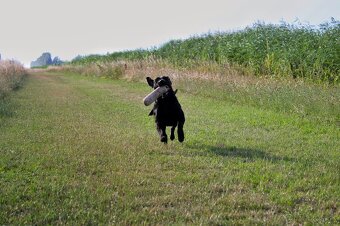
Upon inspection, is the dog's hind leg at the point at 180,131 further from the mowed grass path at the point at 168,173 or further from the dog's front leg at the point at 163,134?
the dog's front leg at the point at 163,134

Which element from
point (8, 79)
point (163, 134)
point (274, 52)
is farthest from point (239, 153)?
point (8, 79)

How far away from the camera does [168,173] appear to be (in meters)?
5.42

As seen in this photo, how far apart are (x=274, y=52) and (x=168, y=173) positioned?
11.3m

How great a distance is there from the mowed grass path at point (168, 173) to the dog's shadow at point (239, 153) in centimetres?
2

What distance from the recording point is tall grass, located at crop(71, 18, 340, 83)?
12945mm

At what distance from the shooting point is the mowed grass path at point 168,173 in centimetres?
400

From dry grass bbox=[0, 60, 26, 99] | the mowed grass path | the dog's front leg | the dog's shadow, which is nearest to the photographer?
the mowed grass path

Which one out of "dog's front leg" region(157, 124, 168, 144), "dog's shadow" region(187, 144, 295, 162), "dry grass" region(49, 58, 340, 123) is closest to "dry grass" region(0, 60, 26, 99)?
"dry grass" region(49, 58, 340, 123)

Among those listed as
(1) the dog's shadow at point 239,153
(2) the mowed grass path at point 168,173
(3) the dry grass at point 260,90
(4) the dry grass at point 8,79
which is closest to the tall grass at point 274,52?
(3) the dry grass at point 260,90

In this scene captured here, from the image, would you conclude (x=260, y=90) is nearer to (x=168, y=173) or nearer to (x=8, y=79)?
(x=168, y=173)

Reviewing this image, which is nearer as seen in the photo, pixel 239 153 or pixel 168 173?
pixel 168 173

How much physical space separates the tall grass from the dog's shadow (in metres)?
6.26

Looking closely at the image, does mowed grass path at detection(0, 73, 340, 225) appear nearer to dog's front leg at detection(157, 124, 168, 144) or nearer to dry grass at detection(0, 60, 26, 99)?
dog's front leg at detection(157, 124, 168, 144)

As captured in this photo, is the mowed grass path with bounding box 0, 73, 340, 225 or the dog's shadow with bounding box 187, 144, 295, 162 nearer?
the mowed grass path with bounding box 0, 73, 340, 225
